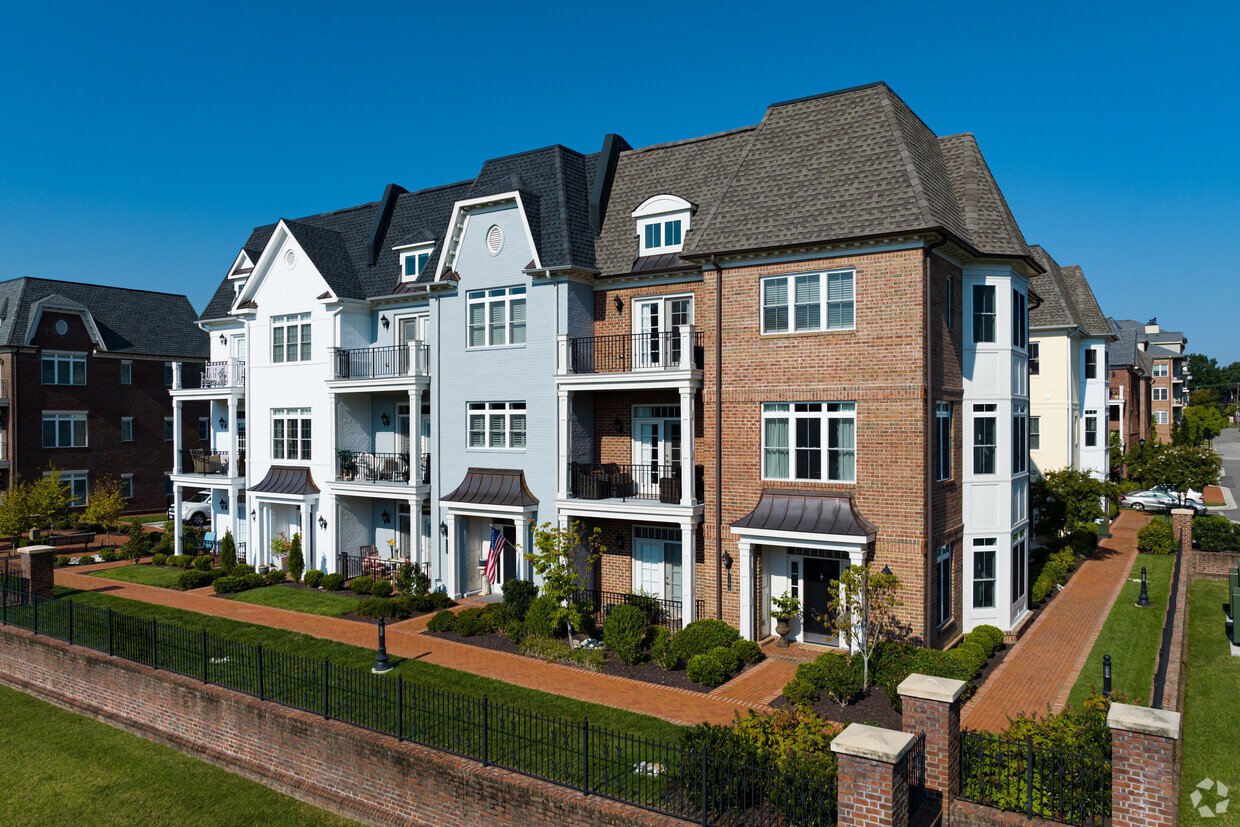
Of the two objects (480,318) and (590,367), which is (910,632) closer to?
(590,367)

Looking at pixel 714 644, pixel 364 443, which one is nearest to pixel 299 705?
pixel 714 644

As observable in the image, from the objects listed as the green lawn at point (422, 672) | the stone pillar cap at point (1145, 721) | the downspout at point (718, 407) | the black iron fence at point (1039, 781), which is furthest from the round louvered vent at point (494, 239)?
the stone pillar cap at point (1145, 721)

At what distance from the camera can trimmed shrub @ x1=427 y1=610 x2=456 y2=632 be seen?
2102cm

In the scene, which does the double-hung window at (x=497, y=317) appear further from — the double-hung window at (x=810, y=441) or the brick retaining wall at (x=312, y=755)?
the brick retaining wall at (x=312, y=755)

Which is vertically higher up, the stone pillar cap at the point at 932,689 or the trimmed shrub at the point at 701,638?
the stone pillar cap at the point at 932,689

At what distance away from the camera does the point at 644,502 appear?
69.0 feet

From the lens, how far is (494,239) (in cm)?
2420

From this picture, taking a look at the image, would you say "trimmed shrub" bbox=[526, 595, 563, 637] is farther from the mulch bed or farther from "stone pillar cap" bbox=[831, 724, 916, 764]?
"stone pillar cap" bbox=[831, 724, 916, 764]

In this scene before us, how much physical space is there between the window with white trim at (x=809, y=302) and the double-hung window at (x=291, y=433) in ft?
61.8

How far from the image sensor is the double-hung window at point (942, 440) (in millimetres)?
18219

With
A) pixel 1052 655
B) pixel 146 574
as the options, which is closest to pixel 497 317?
pixel 1052 655

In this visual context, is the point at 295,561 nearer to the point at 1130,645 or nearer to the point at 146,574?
the point at 146,574

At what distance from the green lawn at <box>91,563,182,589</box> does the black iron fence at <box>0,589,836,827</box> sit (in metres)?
10.3

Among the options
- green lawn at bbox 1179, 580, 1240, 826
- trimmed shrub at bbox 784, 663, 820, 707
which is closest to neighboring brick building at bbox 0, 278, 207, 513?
trimmed shrub at bbox 784, 663, 820, 707
